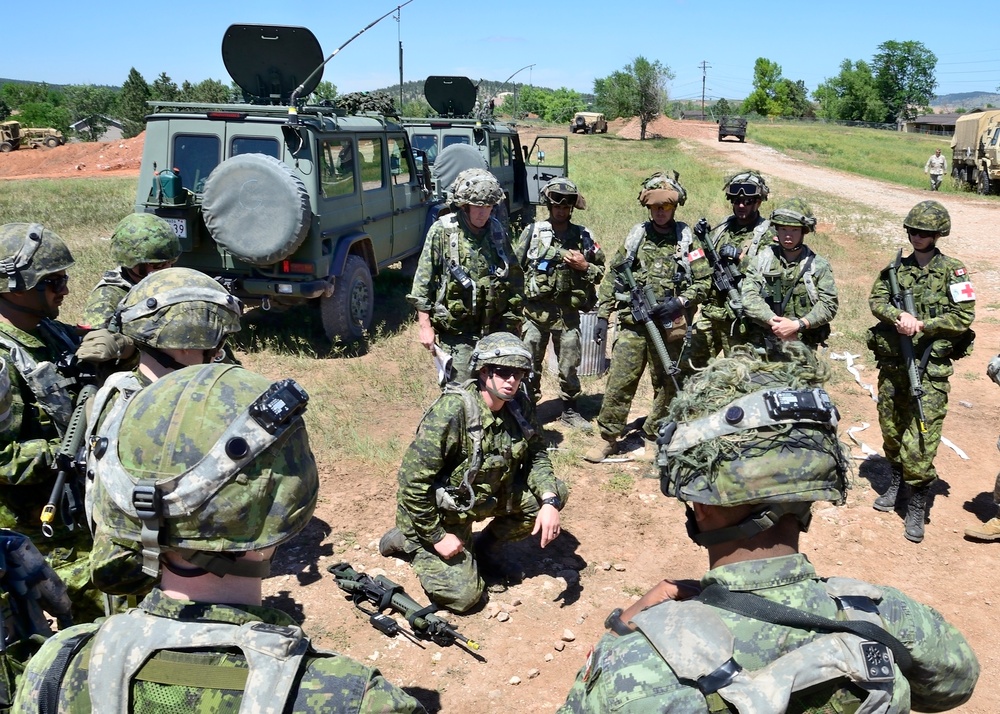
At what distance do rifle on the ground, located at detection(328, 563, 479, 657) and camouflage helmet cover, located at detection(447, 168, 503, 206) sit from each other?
2349 mm

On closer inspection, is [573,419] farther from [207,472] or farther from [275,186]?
[207,472]

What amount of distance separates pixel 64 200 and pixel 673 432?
18.0 metres

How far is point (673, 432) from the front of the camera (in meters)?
1.76

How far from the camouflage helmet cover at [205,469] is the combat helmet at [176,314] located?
1.36 metres

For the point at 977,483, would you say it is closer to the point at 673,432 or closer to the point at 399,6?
the point at 673,432

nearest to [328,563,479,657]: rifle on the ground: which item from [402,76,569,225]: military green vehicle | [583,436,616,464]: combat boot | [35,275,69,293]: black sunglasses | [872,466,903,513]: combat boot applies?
[35,275,69,293]: black sunglasses

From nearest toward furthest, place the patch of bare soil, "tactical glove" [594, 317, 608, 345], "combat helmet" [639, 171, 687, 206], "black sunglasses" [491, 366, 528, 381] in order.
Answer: the patch of bare soil < "black sunglasses" [491, 366, 528, 381] < "combat helmet" [639, 171, 687, 206] < "tactical glove" [594, 317, 608, 345]

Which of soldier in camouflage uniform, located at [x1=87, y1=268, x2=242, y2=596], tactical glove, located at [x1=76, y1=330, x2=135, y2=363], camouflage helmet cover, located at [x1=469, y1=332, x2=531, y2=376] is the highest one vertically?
soldier in camouflage uniform, located at [x1=87, y1=268, x2=242, y2=596]

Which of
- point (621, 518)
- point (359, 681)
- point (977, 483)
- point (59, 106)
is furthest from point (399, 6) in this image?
point (59, 106)

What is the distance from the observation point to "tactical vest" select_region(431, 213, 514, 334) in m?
5.05

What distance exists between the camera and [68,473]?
2.78 meters

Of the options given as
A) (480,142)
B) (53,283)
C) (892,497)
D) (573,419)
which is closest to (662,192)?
(573,419)

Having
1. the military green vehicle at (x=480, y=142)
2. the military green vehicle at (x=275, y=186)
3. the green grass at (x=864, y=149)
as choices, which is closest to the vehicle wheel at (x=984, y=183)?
the green grass at (x=864, y=149)

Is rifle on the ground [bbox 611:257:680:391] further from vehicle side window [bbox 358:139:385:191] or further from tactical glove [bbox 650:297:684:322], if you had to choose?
vehicle side window [bbox 358:139:385:191]
